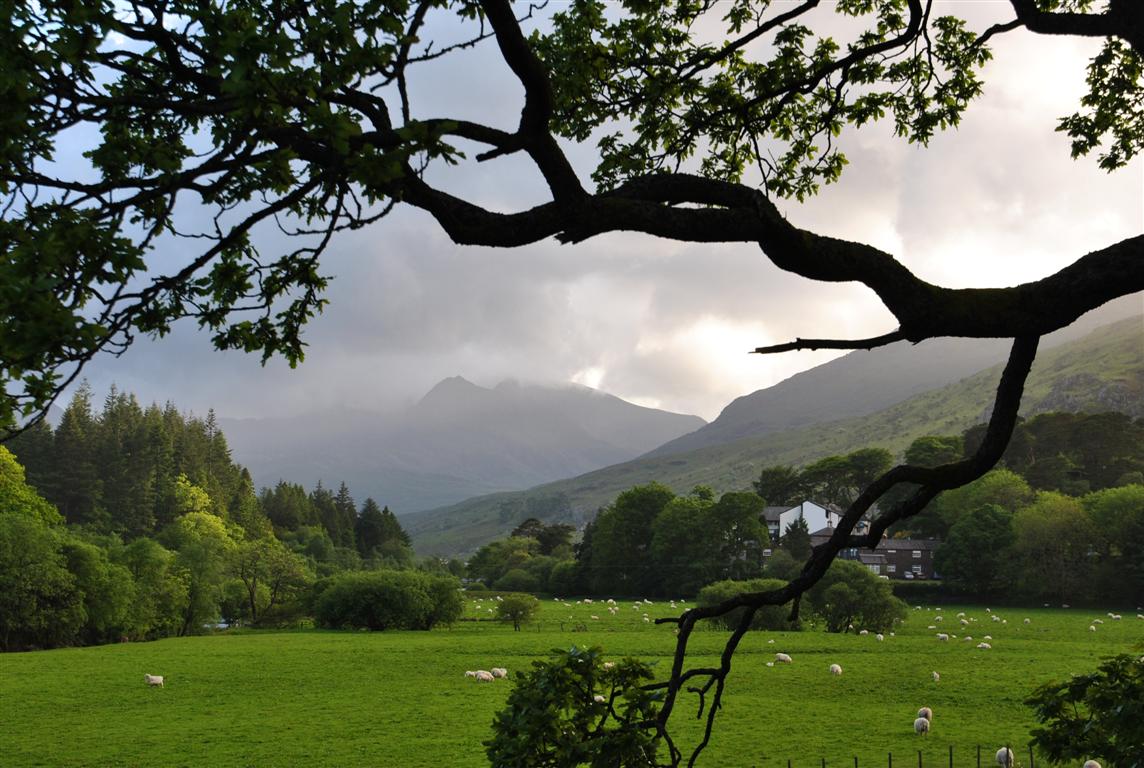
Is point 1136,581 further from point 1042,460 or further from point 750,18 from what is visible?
point 750,18

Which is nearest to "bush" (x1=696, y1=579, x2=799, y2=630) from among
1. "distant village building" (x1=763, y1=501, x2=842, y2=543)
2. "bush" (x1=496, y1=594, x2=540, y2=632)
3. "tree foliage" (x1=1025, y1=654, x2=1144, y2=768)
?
"bush" (x1=496, y1=594, x2=540, y2=632)

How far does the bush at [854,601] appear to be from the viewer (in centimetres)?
6050

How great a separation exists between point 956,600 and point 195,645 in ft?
238

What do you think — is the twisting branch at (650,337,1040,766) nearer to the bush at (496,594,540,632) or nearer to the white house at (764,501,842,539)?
the bush at (496,594,540,632)

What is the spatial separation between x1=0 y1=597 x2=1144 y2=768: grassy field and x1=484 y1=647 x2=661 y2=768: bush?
259 inches

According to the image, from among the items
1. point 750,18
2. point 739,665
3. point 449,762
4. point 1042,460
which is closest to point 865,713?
point 739,665

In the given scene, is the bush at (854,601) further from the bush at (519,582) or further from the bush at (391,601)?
the bush at (519,582)

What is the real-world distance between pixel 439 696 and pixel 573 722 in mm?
35653

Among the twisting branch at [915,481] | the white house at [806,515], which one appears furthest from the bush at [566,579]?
the twisting branch at [915,481]

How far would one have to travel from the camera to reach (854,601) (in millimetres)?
60625

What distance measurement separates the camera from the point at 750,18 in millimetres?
8328

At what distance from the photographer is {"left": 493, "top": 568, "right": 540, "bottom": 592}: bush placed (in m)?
110

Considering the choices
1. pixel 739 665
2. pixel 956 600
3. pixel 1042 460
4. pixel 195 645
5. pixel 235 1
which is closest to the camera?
pixel 235 1

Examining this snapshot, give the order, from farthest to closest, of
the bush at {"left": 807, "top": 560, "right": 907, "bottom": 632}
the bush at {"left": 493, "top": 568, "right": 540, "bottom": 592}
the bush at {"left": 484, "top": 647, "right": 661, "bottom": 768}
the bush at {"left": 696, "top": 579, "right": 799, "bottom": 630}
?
the bush at {"left": 493, "top": 568, "right": 540, "bottom": 592}
the bush at {"left": 807, "top": 560, "right": 907, "bottom": 632}
the bush at {"left": 696, "top": 579, "right": 799, "bottom": 630}
the bush at {"left": 484, "top": 647, "right": 661, "bottom": 768}
